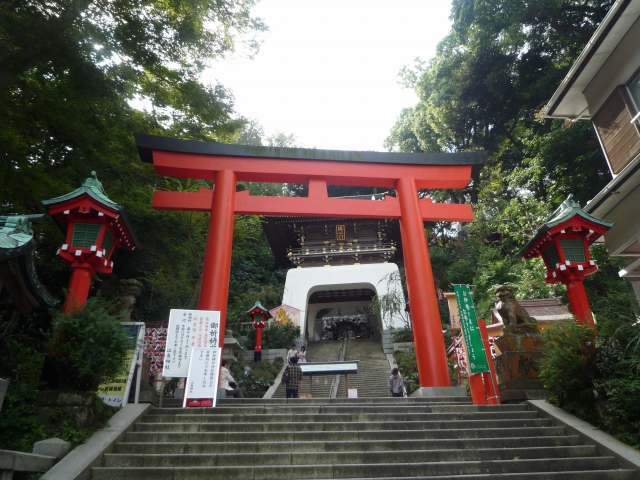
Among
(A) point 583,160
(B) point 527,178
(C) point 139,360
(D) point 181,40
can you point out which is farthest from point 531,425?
(B) point 527,178

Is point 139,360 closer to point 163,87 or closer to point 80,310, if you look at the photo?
point 80,310

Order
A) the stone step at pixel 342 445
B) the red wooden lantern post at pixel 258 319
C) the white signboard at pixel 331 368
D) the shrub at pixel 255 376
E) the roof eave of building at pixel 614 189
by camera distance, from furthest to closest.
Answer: the red wooden lantern post at pixel 258 319 < the shrub at pixel 255 376 < the white signboard at pixel 331 368 < the roof eave of building at pixel 614 189 < the stone step at pixel 342 445

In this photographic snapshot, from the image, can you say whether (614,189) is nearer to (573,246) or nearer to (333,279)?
(573,246)

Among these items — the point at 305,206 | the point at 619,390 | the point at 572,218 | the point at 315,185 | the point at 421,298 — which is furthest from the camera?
the point at 315,185

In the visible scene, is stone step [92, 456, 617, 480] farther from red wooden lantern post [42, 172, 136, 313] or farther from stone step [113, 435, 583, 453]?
red wooden lantern post [42, 172, 136, 313]

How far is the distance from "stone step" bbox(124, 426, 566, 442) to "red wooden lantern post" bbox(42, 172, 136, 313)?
8.78 feet

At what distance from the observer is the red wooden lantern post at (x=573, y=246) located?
727cm

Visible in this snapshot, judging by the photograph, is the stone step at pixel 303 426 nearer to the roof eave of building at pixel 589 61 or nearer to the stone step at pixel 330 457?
the stone step at pixel 330 457

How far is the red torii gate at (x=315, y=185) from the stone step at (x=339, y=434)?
3541 mm

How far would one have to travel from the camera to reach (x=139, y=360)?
6098 millimetres

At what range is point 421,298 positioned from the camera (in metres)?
8.96

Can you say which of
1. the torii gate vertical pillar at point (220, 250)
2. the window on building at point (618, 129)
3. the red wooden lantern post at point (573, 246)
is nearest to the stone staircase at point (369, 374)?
the torii gate vertical pillar at point (220, 250)

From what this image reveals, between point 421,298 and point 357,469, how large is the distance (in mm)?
5289

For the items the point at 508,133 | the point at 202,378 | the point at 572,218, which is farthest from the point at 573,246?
the point at 508,133
